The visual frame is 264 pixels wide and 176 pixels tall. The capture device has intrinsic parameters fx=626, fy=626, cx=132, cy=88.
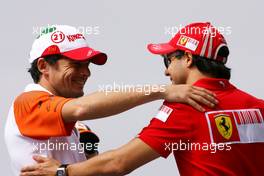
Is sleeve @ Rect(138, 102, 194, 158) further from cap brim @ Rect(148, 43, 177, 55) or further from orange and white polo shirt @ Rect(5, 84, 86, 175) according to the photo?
orange and white polo shirt @ Rect(5, 84, 86, 175)

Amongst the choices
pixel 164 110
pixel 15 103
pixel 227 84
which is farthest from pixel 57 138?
pixel 227 84

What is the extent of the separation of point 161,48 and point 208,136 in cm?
113

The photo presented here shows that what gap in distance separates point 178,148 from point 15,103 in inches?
68.2

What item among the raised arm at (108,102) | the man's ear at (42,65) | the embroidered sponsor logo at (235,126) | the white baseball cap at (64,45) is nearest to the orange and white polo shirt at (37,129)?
the raised arm at (108,102)

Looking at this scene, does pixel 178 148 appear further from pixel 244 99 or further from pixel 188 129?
pixel 244 99

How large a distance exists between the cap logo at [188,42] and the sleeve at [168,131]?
0.67 m

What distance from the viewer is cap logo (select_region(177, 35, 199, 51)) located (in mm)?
5867

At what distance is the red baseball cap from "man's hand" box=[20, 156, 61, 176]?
147 cm

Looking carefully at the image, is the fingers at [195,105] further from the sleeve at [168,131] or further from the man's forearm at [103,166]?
the man's forearm at [103,166]

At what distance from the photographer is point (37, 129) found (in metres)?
5.95

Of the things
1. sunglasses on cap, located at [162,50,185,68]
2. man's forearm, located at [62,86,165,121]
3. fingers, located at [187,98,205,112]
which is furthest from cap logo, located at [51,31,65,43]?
fingers, located at [187,98,205,112]

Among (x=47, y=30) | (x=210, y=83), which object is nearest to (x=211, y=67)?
(x=210, y=83)

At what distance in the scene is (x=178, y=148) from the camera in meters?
5.55

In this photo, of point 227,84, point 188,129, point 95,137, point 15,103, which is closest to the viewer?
point 188,129
